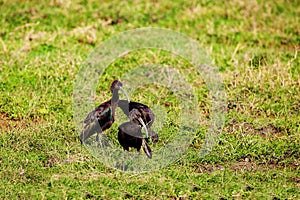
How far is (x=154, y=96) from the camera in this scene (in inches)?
304

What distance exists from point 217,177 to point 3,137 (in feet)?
7.65

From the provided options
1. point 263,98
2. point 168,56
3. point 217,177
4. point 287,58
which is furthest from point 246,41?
point 217,177

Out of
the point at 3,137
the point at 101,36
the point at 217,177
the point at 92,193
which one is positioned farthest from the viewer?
the point at 101,36

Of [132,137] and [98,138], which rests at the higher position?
[132,137]

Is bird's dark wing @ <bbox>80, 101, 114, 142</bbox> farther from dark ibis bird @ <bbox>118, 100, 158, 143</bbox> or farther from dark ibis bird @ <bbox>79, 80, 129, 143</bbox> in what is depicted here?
dark ibis bird @ <bbox>118, 100, 158, 143</bbox>

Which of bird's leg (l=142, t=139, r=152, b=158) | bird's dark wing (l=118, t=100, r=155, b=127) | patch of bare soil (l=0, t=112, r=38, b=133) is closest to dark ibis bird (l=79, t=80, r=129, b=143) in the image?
bird's dark wing (l=118, t=100, r=155, b=127)

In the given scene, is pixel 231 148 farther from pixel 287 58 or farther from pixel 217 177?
pixel 287 58

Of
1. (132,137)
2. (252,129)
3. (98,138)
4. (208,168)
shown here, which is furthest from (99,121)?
(252,129)

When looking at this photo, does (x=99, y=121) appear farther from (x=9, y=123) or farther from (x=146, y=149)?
(x=9, y=123)

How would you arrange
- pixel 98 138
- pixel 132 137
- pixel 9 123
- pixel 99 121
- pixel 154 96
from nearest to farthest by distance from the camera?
pixel 132 137, pixel 99 121, pixel 98 138, pixel 9 123, pixel 154 96

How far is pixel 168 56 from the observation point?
29.1ft

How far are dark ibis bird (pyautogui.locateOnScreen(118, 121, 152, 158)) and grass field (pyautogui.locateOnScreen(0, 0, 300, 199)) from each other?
333mm

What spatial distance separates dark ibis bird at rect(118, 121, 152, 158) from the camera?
6.03 m

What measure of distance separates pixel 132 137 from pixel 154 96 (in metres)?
1.77
